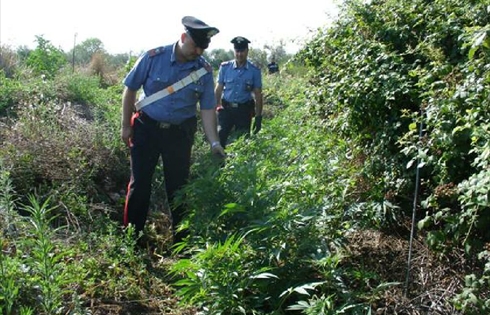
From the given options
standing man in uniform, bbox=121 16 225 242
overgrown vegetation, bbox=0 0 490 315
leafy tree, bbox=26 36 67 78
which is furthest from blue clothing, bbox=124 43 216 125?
leafy tree, bbox=26 36 67 78

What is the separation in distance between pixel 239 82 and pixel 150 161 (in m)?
3.34

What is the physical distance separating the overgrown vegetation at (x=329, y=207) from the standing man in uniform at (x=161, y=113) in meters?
0.32

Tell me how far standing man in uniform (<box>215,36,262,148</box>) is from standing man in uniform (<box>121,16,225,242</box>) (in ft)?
9.72

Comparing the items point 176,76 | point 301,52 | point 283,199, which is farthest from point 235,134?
point 283,199

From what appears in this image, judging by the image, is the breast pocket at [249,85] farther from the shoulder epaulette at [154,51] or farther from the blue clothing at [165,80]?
the shoulder epaulette at [154,51]

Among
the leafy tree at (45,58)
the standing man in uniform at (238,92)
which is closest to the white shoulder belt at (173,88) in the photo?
the standing man in uniform at (238,92)

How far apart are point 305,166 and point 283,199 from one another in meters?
0.62

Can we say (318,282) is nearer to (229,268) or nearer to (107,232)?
(229,268)

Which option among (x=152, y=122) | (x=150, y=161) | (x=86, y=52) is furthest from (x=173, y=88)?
(x=86, y=52)

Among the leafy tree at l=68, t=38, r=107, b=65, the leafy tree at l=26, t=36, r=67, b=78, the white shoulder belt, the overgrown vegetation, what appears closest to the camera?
the overgrown vegetation

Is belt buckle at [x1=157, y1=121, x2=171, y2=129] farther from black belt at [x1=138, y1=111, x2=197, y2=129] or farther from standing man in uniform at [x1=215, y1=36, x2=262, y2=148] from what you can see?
standing man in uniform at [x1=215, y1=36, x2=262, y2=148]

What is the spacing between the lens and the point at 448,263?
125 inches

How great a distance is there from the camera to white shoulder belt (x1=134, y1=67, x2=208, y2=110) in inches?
175

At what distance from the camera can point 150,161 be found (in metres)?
4.52
